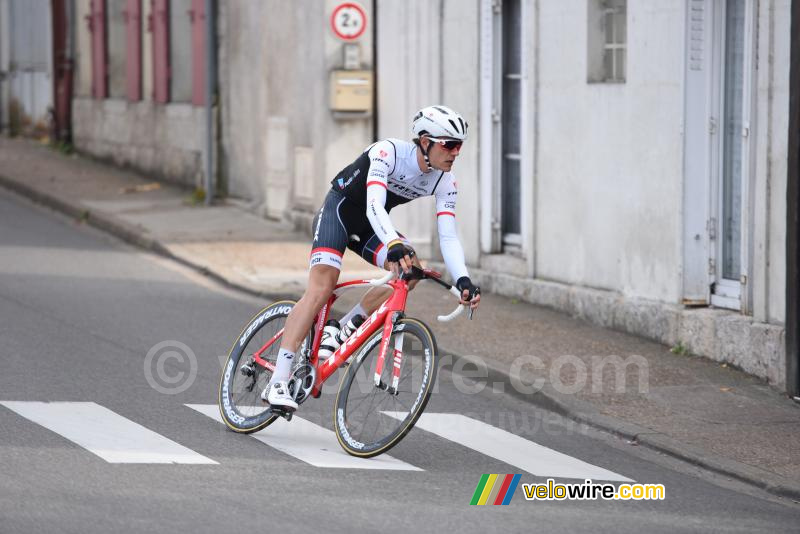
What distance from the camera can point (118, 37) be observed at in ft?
89.6

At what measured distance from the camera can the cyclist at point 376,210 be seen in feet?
26.7

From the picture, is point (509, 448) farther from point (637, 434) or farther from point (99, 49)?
point (99, 49)

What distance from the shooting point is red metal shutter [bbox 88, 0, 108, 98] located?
2734 centimetres

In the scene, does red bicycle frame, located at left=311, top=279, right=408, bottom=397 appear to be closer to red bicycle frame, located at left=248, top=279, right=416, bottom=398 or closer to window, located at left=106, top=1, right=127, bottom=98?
red bicycle frame, located at left=248, top=279, right=416, bottom=398

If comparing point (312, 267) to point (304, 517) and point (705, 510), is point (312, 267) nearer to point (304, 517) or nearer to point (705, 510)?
point (304, 517)

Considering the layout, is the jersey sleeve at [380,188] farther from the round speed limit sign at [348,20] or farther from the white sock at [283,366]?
the round speed limit sign at [348,20]

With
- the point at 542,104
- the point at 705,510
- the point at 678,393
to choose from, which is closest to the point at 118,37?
the point at 542,104

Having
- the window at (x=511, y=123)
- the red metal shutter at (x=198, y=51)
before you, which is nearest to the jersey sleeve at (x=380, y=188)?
the window at (x=511, y=123)

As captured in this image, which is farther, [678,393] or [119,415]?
[678,393]

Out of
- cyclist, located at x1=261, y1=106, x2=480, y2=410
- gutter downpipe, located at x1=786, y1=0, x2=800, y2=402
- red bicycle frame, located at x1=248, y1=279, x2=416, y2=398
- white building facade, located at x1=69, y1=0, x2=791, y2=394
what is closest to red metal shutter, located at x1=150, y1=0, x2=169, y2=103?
white building facade, located at x1=69, y1=0, x2=791, y2=394

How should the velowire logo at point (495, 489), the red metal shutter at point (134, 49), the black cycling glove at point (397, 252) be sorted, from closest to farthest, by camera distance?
the velowire logo at point (495, 489)
the black cycling glove at point (397, 252)
the red metal shutter at point (134, 49)

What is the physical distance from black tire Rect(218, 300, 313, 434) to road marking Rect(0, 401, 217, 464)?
489mm

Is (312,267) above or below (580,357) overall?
above

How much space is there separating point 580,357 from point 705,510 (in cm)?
395
